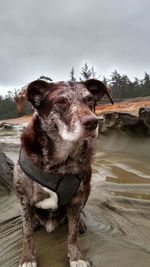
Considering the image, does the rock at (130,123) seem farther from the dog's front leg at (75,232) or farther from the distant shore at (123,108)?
the distant shore at (123,108)

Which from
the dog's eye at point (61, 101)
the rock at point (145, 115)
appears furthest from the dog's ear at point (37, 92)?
the rock at point (145, 115)

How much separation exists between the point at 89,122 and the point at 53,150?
80 centimetres

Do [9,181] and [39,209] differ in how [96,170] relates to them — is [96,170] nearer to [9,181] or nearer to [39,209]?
[9,181]

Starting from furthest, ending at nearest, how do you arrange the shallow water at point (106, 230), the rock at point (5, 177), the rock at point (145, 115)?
the rock at point (145, 115) < the rock at point (5, 177) < the shallow water at point (106, 230)

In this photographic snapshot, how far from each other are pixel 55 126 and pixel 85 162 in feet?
1.83

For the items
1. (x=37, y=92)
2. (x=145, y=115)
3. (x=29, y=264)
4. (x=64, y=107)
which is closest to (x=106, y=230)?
(x=29, y=264)

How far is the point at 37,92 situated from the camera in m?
4.34

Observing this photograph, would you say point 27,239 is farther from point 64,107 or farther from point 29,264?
point 64,107

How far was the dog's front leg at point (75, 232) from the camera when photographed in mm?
4266

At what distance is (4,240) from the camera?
16.2 feet

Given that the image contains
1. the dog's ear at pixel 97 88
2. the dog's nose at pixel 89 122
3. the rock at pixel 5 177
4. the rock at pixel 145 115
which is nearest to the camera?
the dog's nose at pixel 89 122

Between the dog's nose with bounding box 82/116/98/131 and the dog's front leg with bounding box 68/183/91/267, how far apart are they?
1.01m

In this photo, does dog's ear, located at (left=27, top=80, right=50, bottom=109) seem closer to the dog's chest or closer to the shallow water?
the dog's chest

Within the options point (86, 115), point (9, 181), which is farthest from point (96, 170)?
point (86, 115)
